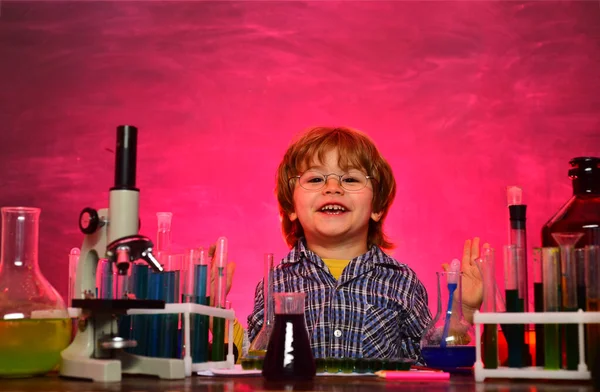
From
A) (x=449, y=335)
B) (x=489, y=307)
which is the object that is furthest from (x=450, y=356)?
(x=489, y=307)

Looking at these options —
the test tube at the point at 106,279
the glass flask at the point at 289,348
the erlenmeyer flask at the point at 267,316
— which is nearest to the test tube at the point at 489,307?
the glass flask at the point at 289,348

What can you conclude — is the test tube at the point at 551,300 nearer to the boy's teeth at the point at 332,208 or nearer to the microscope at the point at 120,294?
the microscope at the point at 120,294

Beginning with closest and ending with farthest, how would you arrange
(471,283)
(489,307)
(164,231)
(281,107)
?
(489,307), (164,231), (471,283), (281,107)

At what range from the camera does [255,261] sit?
120 inches

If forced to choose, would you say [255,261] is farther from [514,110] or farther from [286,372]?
[286,372]

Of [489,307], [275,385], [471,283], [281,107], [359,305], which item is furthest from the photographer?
[281,107]

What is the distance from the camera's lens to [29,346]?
129 cm

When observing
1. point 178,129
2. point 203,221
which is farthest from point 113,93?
point 203,221

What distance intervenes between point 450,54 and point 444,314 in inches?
70.7

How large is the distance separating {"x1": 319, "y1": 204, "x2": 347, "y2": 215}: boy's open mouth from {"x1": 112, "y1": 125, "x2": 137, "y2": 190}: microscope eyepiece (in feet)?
2.78

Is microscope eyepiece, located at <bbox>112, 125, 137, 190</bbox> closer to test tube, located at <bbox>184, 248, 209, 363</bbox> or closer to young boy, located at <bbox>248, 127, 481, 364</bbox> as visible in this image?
test tube, located at <bbox>184, 248, 209, 363</bbox>

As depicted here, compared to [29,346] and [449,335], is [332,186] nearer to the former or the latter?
[449,335]

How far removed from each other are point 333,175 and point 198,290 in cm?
80

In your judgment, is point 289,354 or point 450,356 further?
point 450,356
